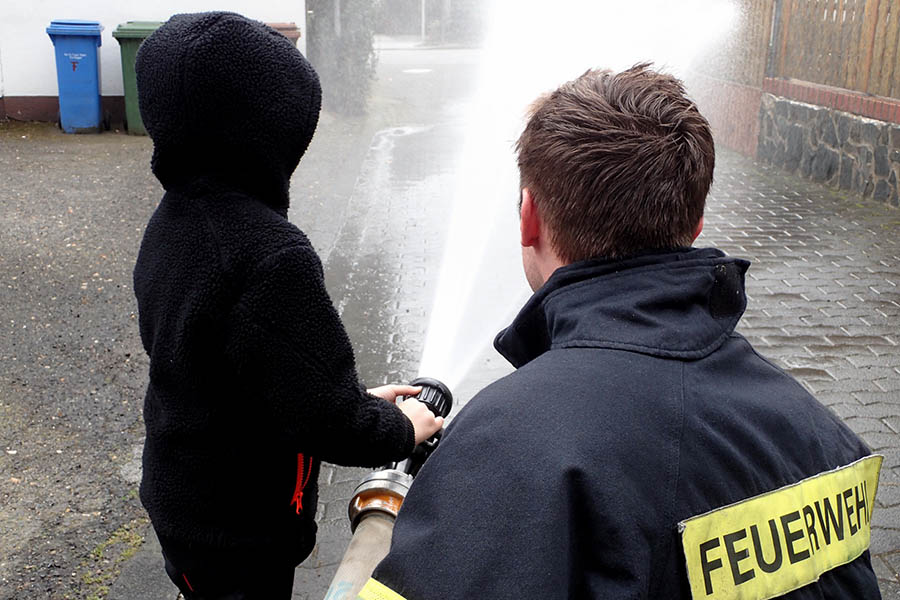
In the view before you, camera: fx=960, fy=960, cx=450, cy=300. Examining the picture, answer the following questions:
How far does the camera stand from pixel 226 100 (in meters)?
1.87

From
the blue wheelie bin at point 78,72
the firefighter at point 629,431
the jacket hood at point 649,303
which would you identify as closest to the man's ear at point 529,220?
the firefighter at point 629,431

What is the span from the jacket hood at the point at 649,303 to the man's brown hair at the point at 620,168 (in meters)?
0.04

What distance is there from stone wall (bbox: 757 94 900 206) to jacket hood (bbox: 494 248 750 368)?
8652mm

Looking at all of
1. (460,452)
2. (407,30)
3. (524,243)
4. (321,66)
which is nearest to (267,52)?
(524,243)

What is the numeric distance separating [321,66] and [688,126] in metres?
13.1

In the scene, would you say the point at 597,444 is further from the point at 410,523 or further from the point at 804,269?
the point at 804,269

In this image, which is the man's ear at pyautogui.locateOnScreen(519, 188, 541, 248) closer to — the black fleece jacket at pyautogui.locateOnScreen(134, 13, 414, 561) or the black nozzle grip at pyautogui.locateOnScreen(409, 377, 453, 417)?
the black fleece jacket at pyautogui.locateOnScreen(134, 13, 414, 561)

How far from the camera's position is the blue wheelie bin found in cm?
1113

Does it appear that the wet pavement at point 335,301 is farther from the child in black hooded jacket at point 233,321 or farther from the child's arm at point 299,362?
the child's arm at point 299,362

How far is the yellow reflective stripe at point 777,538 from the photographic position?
4.22ft

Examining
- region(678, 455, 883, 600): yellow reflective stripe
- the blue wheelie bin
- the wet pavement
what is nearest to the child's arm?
region(678, 455, 883, 600): yellow reflective stripe

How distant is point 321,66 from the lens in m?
14.0

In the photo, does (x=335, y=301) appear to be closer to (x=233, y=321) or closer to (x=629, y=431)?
(x=233, y=321)

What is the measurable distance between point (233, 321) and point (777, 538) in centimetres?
106
